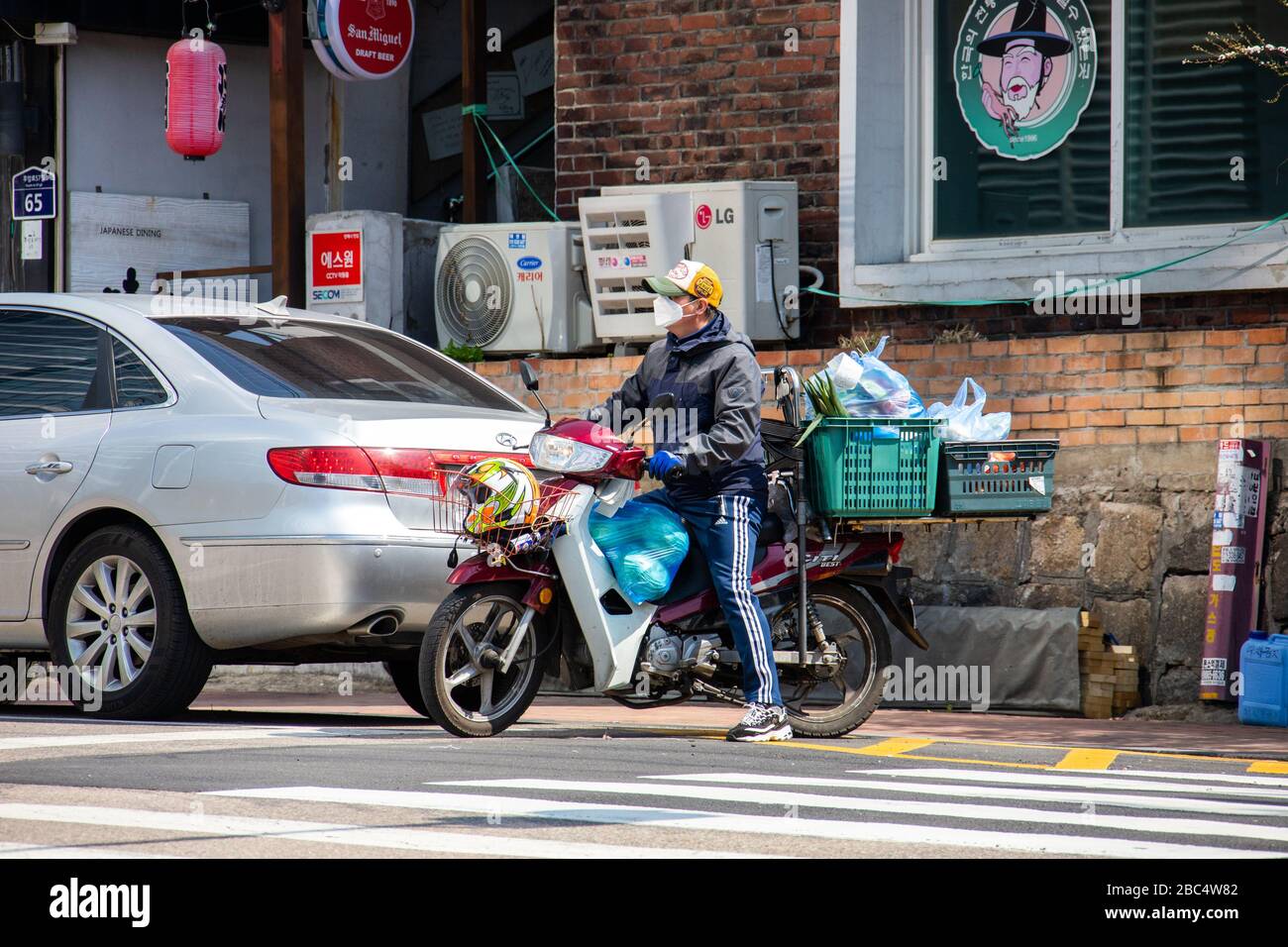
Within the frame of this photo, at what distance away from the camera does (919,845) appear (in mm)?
5512

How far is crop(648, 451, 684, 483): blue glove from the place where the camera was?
26.8 feet

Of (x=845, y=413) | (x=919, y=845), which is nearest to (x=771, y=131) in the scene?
(x=845, y=413)

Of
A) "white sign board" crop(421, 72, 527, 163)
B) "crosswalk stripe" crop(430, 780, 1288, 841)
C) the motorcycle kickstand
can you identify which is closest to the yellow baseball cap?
the motorcycle kickstand

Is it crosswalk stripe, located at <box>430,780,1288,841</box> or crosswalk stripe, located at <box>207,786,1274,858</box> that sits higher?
crosswalk stripe, located at <box>207,786,1274,858</box>

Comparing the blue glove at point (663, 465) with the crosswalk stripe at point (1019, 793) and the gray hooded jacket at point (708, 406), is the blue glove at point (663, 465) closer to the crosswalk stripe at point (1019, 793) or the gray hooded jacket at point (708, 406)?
the gray hooded jacket at point (708, 406)

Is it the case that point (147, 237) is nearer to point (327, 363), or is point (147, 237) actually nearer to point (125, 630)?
point (327, 363)

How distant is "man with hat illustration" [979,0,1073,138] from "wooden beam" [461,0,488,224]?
402 centimetres

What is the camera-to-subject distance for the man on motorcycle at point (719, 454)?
27.3ft

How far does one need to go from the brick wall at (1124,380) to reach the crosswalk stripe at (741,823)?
626 centimetres

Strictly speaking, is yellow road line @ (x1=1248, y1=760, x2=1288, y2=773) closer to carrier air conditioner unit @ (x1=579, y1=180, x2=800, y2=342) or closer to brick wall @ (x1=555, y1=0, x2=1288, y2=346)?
brick wall @ (x1=555, y1=0, x2=1288, y2=346)

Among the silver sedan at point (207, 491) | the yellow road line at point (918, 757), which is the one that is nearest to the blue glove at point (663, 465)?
the silver sedan at point (207, 491)

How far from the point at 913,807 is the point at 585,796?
3.26 ft

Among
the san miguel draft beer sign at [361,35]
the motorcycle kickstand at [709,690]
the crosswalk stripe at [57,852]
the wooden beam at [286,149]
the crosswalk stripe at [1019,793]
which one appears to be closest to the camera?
the crosswalk stripe at [57,852]

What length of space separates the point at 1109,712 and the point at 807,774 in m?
4.45
